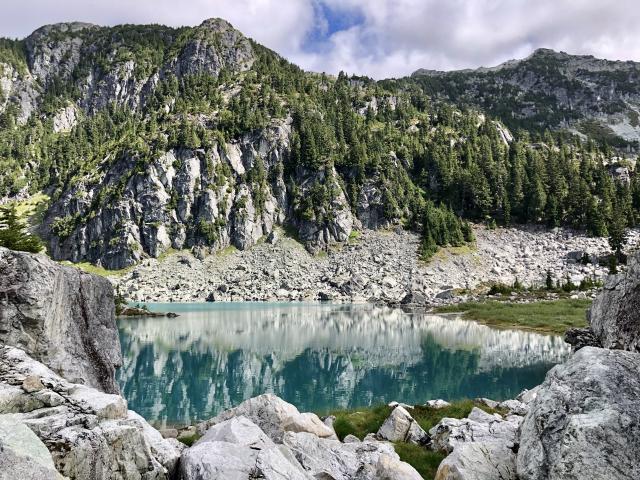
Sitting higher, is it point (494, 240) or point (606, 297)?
point (494, 240)

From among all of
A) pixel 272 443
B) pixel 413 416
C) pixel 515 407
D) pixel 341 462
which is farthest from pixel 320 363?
pixel 272 443

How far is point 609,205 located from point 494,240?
35037 mm

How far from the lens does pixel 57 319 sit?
14805 millimetres

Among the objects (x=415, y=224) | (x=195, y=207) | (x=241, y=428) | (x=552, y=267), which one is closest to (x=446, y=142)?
(x=415, y=224)

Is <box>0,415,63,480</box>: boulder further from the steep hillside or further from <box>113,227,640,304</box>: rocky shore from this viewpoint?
the steep hillside

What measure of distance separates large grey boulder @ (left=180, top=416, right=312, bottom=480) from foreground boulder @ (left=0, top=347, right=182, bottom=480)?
0.67m

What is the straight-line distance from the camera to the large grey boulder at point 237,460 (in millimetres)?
7645

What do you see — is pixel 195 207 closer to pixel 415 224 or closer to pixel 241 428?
pixel 415 224

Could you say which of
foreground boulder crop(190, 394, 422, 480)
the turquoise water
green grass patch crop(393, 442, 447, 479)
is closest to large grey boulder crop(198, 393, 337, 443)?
foreground boulder crop(190, 394, 422, 480)

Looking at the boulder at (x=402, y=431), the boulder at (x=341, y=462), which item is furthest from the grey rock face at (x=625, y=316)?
the boulder at (x=341, y=462)

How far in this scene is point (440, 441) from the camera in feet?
48.5

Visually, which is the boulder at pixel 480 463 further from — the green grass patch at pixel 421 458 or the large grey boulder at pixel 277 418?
the large grey boulder at pixel 277 418

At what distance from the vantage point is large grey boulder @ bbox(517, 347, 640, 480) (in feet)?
23.7

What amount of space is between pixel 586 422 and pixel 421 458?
7.41 meters
